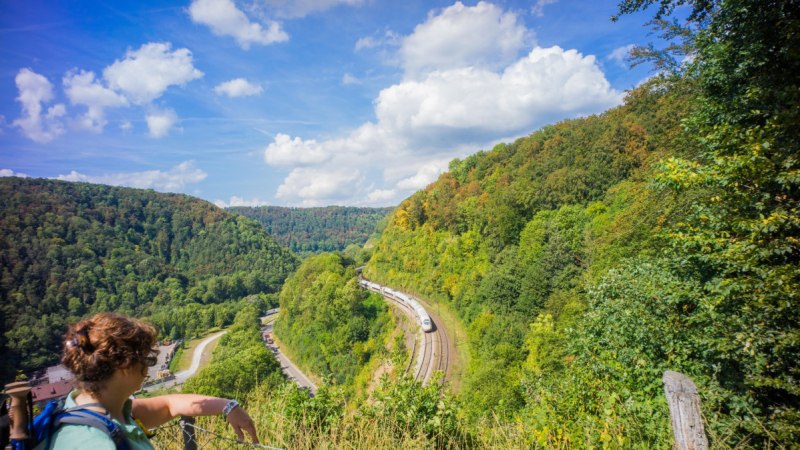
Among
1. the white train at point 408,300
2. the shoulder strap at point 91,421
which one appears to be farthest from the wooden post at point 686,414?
the white train at point 408,300

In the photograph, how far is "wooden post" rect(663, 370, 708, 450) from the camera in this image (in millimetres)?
2594

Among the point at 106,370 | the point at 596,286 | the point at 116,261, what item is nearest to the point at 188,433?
the point at 106,370

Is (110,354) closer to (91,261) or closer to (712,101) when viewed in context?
(712,101)

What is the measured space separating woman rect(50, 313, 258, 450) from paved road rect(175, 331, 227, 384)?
4788 cm

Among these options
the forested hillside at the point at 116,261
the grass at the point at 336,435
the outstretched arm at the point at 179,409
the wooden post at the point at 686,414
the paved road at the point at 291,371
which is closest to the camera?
the outstretched arm at the point at 179,409

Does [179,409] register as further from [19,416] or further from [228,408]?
[19,416]

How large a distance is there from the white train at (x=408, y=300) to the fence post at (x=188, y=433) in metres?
26.9

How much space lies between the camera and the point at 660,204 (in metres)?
8.52

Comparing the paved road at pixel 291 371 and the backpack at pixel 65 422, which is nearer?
the backpack at pixel 65 422

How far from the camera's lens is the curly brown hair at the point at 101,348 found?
161 cm

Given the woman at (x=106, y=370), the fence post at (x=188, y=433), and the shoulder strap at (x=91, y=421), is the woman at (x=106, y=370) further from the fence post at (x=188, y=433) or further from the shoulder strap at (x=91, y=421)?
the fence post at (x=188, y=433)

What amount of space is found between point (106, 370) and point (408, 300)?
117ft

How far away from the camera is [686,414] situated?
2.62 m

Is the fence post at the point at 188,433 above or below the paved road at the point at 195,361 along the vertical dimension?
above
